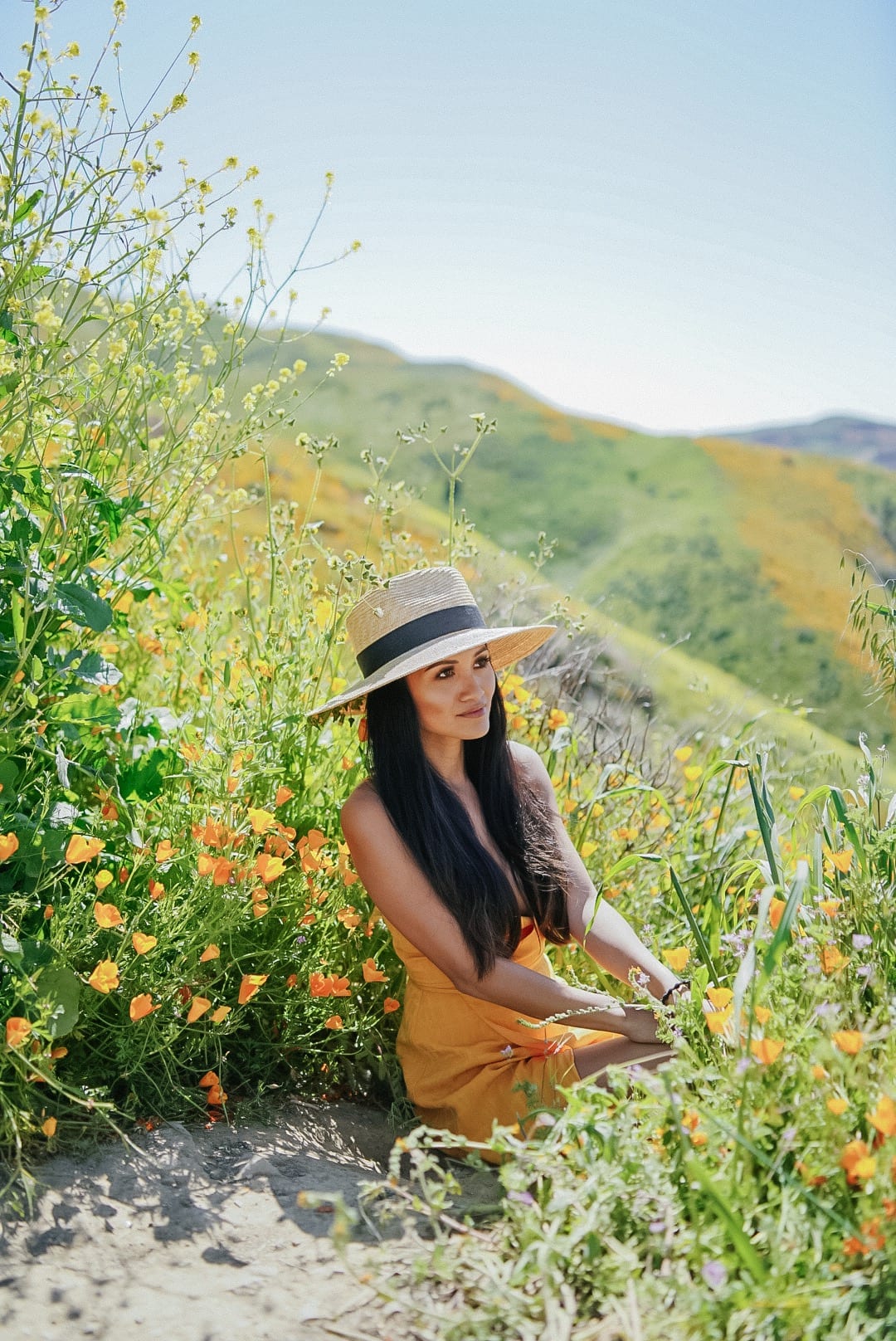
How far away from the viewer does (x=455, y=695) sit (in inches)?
90.4


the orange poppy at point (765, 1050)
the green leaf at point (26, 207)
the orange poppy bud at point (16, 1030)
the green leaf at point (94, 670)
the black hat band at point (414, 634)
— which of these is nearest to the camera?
the orange poppy at point (765, 1050)

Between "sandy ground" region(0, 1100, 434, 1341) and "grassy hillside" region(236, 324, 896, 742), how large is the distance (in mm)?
12136

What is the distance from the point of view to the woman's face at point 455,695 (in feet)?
7.52

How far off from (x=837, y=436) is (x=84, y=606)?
30.7 metres

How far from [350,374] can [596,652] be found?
2507 cm

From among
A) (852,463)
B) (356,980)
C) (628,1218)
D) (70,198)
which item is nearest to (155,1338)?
(628,1218)

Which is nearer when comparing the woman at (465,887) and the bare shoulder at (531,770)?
the woman at (465,887)

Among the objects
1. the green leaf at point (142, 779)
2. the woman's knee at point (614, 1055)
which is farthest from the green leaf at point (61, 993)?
the woman's knee at point (614, 1055)

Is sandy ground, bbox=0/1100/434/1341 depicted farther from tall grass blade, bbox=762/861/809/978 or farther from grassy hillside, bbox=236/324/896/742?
grassy hillside, bbox=236/324/896/742

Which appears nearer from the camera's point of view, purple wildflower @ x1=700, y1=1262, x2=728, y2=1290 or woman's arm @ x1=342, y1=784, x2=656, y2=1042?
purple wildflower @ x1=700, y1=1262, x2=728, y2=1290

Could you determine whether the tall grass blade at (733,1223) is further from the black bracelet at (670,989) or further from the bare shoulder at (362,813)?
the bare shoulder at (362,813)

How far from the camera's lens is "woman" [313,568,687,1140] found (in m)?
2.13

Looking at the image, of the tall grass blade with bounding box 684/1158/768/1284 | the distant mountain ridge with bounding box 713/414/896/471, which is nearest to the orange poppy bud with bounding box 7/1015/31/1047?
the tall grass blade with bounding box 684/1158/768/1284

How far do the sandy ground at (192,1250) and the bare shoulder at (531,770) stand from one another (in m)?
0.90
